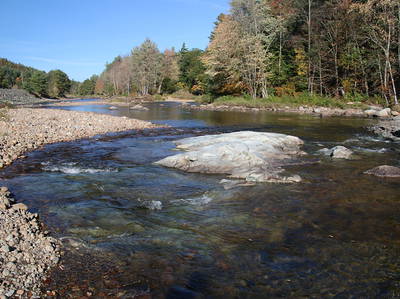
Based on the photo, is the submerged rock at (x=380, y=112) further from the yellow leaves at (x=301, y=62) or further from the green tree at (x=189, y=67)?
the green tree at (x=189, y=67)

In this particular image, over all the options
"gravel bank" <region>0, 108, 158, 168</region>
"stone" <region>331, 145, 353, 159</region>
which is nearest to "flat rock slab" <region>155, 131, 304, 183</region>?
"stone" <region>331, 145, 353, 159</region>

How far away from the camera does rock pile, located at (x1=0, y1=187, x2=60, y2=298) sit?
15.4 ft

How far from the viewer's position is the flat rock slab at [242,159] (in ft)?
35.6

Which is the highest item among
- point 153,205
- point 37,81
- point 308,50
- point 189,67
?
point 189,67

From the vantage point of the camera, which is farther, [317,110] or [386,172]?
[317,110]

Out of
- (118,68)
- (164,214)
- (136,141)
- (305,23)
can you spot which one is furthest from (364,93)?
(118,68)

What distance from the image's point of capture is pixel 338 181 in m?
10.7

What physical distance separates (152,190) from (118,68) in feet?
344

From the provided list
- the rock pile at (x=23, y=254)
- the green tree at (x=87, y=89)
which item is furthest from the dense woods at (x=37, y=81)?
the rock pile at (x=23, y=254)

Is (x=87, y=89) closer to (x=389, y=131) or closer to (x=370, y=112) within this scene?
(x=370, y=112)

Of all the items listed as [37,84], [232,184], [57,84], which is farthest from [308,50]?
[57,84]

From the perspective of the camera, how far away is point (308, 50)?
141ft

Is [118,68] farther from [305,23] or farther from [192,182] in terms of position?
[192,182]

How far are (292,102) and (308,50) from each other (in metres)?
7.27
